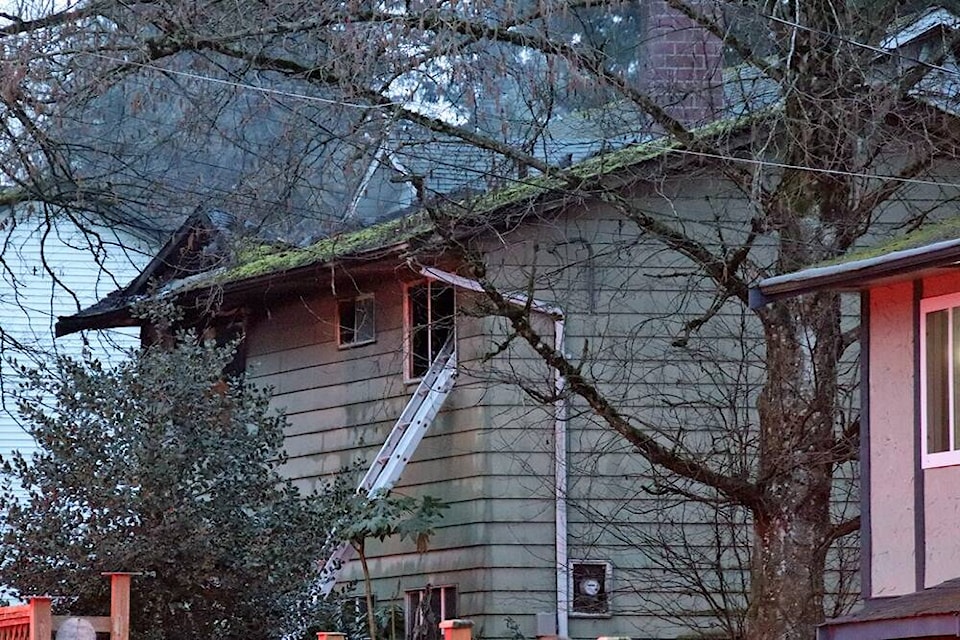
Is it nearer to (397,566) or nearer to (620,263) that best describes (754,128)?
(620,263)

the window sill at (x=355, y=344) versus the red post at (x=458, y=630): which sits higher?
the window sill at (x=355, y=344)

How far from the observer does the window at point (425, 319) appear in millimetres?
18406

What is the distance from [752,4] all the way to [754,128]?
1201 mm

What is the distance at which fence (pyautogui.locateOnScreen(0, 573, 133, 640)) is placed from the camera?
998cm

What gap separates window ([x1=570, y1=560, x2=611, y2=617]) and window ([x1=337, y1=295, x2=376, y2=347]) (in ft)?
12.7

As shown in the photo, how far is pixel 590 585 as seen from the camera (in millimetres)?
17297

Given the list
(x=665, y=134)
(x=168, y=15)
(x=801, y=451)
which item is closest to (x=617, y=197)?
(x=665, y=134)

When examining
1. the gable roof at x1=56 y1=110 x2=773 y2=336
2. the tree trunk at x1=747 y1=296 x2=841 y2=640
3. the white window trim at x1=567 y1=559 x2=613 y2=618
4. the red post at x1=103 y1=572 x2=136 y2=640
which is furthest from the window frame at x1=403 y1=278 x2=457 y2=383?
the red post at x1=103 y1=572 x2=136 y2=640

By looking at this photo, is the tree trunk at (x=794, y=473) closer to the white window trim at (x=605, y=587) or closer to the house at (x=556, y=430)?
the house at (x=556, y=430)

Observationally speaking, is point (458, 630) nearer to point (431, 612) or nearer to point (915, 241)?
→ point (915, 241)

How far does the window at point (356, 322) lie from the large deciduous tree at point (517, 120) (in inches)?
177

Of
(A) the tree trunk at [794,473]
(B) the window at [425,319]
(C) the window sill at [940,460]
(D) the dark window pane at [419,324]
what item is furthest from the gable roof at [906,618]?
(D) the dark window pane at [419,324]

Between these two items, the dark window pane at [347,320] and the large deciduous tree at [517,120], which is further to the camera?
the dark window pane at [347,320]

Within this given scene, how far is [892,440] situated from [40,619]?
20.7 ft
